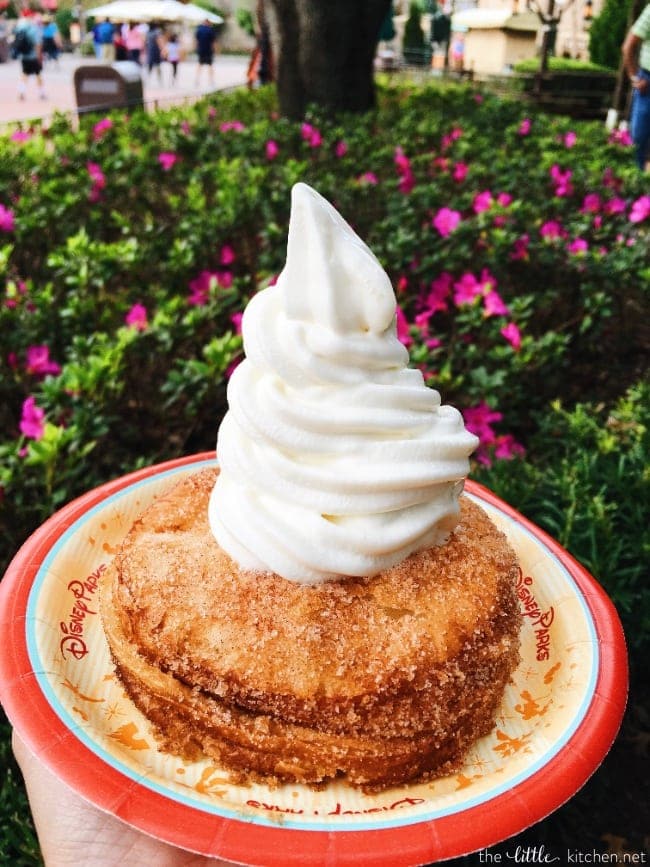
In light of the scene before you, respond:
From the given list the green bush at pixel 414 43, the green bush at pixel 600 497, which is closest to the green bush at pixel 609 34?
the green bush at pixel 414 43

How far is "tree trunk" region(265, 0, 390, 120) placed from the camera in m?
8.30

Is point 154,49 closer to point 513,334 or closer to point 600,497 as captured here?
point 513,334

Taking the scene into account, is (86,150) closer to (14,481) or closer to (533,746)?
(14,481)

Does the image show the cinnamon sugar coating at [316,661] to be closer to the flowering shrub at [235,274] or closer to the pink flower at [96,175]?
the flowering shrub at [235,274]

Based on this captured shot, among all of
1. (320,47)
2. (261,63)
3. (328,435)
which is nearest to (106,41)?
(261,63)

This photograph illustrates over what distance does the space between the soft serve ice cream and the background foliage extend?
988 mm

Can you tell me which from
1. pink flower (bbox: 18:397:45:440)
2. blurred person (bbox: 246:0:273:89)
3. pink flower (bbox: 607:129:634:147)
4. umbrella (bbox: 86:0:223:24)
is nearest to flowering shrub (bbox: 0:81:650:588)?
pink flower (bbox: 18:397:45:440)

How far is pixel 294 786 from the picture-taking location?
143 centimetres

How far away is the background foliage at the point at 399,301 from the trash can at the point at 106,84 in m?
4.17

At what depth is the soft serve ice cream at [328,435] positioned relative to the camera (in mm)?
1519

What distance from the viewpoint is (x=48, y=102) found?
56.1ft

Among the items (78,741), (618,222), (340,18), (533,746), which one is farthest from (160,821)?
→ (340,18)

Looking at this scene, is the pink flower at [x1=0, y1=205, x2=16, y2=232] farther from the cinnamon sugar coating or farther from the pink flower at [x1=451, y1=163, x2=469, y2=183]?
the cinnamon sugar coating

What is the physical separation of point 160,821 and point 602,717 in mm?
887
